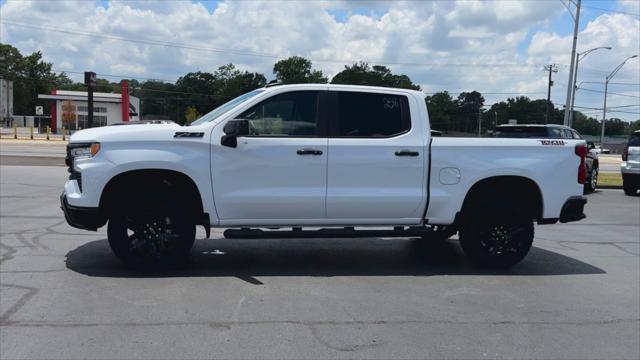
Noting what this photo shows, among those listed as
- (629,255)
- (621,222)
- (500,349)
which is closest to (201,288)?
(500,349)

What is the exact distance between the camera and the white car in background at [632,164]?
16750 millimetres

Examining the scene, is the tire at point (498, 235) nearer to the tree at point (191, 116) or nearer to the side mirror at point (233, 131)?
the side mirror at point (233, 131)

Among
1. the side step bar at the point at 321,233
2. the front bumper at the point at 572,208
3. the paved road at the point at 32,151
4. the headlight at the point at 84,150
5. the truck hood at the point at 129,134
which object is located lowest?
the paved road at the point at 32,151

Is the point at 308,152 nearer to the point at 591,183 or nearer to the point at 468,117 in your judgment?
the point at 591,183

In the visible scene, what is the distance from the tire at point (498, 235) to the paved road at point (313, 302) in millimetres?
184

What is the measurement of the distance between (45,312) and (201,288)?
58.3 inches

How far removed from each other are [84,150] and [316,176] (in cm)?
252

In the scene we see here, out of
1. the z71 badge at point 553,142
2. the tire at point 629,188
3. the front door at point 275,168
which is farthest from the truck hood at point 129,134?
the tire at point 629,188

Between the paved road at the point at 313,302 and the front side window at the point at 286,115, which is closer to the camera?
the paved road at the point at 313,302

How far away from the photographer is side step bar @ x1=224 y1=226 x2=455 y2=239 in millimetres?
6562

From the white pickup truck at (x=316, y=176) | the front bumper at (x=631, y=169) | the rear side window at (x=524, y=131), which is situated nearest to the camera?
the white pickup truck at (x=316, y=176)

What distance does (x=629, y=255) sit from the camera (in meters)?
8.47

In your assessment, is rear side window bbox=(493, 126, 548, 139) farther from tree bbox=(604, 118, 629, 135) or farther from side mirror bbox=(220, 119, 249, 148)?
tree bbox=(604, 118, 629, 135)

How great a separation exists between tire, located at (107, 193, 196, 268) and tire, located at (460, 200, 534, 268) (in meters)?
3.34
